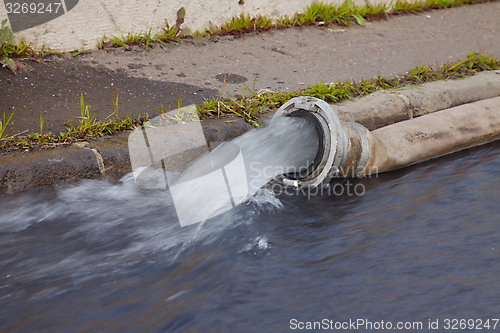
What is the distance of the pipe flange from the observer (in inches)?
117

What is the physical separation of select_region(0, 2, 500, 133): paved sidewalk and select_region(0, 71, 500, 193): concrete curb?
361mm

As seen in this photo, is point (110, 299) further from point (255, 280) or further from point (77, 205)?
point (77, 205)

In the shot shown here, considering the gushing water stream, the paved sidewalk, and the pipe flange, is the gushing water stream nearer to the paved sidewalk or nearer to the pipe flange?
the pipe flange

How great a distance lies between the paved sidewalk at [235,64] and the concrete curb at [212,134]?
0.36m

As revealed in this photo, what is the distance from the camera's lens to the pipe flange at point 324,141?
296cm

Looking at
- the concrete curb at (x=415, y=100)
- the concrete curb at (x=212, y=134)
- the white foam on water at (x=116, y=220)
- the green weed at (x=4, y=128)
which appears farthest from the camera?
the concrete curb at (x=415, y=100)

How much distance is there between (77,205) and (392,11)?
4.85m

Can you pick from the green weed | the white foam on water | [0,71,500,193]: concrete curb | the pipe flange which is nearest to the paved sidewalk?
the green weed

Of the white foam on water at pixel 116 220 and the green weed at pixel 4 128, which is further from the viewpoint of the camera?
the green weed at pixel 4 128

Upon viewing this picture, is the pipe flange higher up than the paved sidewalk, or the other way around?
the paved sidewalk

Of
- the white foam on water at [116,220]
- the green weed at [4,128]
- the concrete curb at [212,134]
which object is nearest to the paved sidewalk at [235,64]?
the green weed at [4,128]

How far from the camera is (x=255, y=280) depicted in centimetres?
231

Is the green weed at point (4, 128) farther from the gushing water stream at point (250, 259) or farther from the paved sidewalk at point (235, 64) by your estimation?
the gushing water stream at point (250, 259)

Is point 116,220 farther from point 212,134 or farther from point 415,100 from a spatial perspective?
point 415,100
